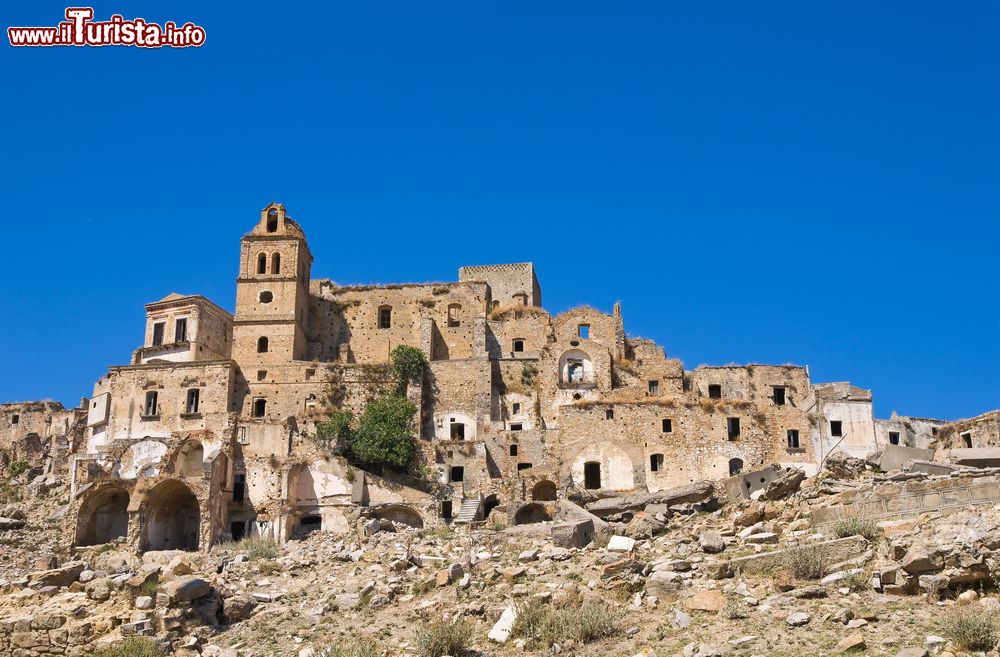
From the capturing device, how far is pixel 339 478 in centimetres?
4691

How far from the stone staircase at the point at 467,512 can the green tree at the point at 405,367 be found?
11600 millimetres

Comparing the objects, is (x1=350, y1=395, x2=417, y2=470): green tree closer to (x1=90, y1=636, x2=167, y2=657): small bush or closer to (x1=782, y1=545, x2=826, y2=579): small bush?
(x1=90, y1=636, x2=167, y2=657): small bush

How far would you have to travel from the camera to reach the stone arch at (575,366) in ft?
185

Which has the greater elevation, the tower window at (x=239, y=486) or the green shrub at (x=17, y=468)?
the green shrub at (x=17, y=468)

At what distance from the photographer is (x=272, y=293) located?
60000mm

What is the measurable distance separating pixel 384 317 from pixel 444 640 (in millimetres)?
41407

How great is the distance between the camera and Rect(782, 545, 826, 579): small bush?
2392 centimetres

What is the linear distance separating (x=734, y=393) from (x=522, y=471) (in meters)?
13.0

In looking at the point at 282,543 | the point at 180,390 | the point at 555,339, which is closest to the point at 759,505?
the point at 282,543

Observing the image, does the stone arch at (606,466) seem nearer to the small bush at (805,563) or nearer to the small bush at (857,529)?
the small bush at (857,529)

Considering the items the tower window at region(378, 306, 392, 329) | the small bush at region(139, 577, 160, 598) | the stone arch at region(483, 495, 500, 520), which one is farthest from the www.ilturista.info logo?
the tower window at region(378, 306, 392, 329)

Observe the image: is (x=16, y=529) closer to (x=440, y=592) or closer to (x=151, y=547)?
(x=151, y=547)

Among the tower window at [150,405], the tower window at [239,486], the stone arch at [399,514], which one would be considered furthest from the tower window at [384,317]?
the stone arch at [399,514]

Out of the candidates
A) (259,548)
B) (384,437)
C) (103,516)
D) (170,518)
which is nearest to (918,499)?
(259,548)
